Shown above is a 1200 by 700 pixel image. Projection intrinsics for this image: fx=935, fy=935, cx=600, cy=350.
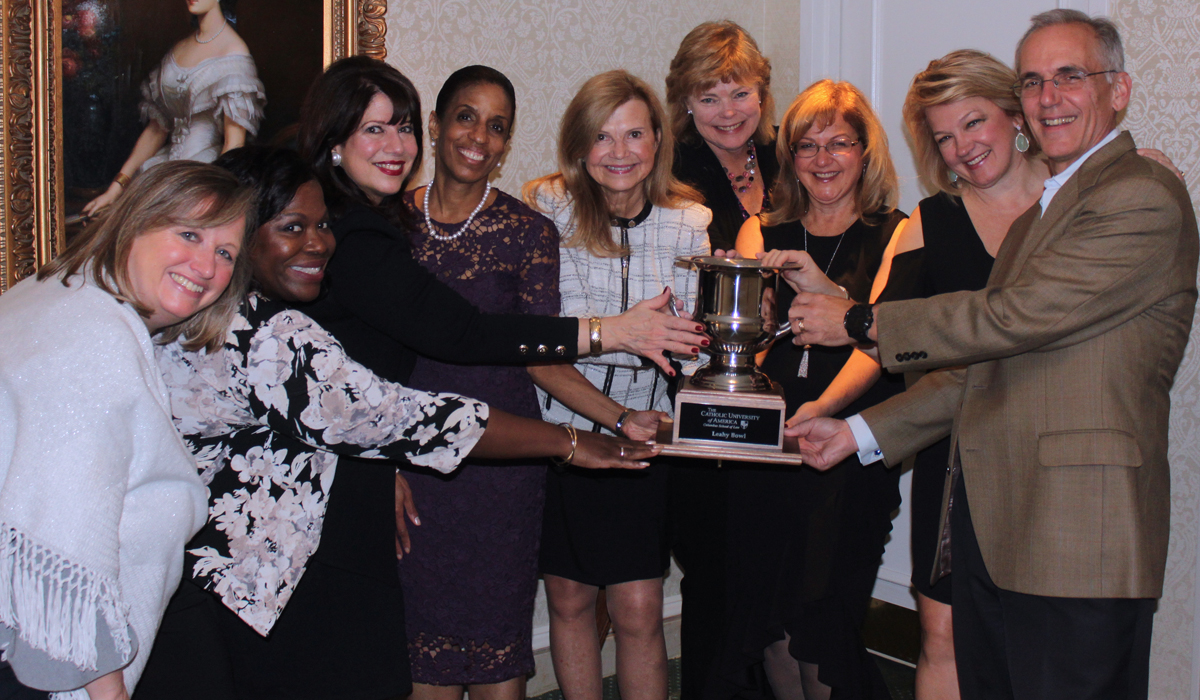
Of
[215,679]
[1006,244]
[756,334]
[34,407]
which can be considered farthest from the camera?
[756,334]

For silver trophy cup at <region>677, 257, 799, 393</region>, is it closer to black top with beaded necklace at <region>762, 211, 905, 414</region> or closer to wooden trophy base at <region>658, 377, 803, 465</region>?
wooden trophy base at <region>658, 377, 803, 465</region>

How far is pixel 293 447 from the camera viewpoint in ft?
6.43

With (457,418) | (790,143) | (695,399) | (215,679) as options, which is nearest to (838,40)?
(790,143)

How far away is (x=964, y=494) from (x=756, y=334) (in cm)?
65

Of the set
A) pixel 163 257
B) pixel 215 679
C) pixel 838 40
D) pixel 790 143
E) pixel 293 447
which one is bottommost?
pixel 215 679

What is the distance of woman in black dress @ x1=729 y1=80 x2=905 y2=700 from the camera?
8.89ft

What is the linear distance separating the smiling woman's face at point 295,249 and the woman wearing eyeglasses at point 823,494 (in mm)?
1328

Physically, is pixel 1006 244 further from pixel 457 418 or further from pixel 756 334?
pixel 457 418

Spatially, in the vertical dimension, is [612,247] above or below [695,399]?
above

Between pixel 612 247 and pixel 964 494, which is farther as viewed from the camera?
pixel 612 247

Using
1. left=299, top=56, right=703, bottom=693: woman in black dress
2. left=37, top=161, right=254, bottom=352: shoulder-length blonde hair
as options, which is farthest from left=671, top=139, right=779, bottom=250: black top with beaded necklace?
left=37, top=161, right=254, bottom=352: shoulder-length blonde hair

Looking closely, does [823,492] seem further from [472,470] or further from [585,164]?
[585,164]

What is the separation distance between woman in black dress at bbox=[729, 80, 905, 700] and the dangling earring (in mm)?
369

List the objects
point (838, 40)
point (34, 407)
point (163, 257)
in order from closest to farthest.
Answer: point (34, 407) → point (163, 257) → point (838, 40)
